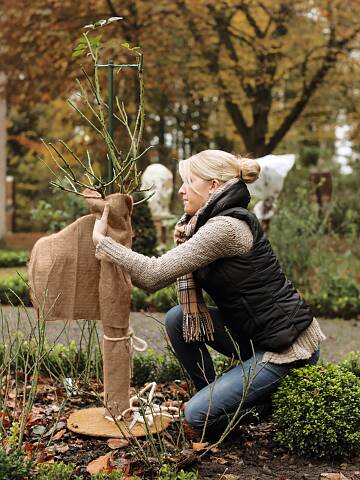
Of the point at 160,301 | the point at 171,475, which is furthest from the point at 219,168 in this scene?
the point at 160,301

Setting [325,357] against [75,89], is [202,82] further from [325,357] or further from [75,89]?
[325,357]

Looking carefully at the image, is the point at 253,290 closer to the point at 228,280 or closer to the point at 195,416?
the point at 228,280

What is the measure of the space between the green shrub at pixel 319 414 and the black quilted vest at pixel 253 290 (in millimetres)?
199

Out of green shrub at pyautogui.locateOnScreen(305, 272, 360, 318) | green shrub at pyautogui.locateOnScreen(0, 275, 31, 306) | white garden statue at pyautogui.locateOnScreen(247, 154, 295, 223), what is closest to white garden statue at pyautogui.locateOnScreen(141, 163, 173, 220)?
white garden statue at pyautogui.locateOnScreen(247, 154, 295, 223)

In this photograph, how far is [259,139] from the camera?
1396 centimetres

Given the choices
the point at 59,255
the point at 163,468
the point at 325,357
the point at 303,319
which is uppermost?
the point at 59,255

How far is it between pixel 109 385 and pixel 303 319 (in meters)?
0.93

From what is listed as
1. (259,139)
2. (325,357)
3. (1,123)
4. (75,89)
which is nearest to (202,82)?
(259,139)

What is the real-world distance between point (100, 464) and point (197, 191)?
4.04 ft

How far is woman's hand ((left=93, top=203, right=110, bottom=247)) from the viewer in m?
3.12

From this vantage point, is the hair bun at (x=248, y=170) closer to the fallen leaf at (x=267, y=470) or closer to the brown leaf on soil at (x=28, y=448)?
the fallen leaf at (x=267, y=470)

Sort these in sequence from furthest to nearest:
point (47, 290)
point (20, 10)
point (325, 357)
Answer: point (20, 10), point (325, 357), point (47, 290)

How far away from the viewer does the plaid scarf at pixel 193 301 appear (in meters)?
3.23

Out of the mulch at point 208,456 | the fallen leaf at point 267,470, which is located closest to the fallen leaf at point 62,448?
the mulch at point 208,456
